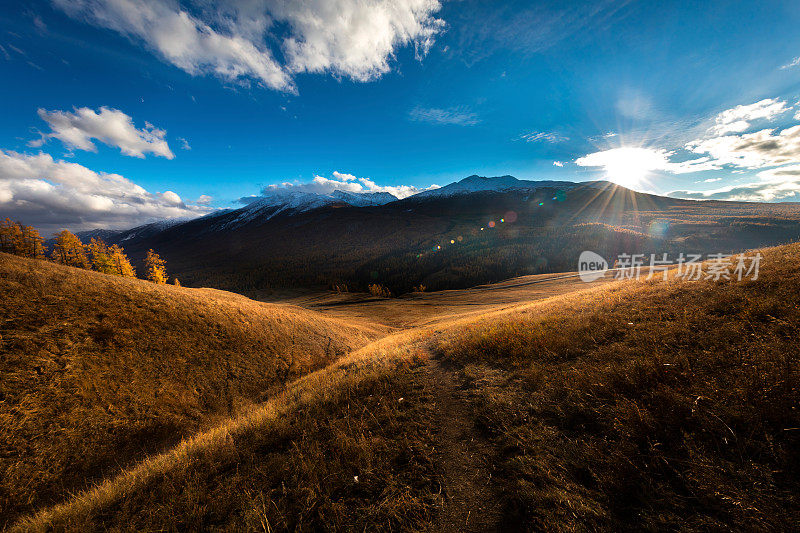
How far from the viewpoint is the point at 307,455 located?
5.18m

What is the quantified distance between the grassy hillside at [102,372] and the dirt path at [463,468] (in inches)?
395

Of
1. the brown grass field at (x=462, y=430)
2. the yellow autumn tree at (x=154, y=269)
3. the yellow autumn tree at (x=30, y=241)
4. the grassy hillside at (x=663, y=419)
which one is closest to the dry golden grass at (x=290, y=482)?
the brown grass field at (x=462, y=430)

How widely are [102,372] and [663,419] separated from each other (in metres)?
16.8

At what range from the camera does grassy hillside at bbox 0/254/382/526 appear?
768 cm

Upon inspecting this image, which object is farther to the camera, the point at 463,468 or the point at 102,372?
the point at 102,372

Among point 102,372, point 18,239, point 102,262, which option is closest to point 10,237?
point 18,239

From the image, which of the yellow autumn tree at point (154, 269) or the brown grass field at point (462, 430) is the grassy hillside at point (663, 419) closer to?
the brown grass field at point (462, 430)

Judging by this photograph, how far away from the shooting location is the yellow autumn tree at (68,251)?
47.0 m

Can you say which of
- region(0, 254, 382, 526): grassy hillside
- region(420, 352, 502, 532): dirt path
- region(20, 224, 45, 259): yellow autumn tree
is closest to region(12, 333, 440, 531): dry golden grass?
region(420, 352, 502, 532): dirt path

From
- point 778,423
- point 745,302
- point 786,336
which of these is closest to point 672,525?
point 778,423

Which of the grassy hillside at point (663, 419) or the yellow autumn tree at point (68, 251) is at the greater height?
the yellow autumn tree at point (68, 251)

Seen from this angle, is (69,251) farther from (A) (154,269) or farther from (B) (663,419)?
(B) (663,419)

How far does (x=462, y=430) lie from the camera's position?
5.47m

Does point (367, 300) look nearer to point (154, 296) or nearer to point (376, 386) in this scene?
point (154, 296)
